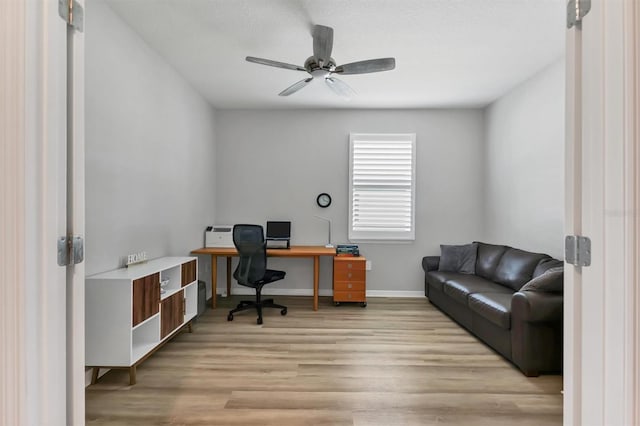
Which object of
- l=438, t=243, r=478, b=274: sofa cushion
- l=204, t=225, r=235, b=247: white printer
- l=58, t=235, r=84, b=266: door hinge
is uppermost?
l=58, t=235, r=84, b=266: door hinge

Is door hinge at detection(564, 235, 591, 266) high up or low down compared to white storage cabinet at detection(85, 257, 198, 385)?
up

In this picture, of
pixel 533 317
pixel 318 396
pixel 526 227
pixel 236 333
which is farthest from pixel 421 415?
pixel 526 227

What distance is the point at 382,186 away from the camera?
4.98 meters

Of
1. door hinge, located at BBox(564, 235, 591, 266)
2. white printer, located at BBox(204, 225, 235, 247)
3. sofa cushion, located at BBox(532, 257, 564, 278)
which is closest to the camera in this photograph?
door hinge, located at BBox(564, 235, 591, 266)

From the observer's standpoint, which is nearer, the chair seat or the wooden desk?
the chair seat

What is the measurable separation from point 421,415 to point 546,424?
0.71m

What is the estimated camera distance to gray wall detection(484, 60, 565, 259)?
11.0 feet

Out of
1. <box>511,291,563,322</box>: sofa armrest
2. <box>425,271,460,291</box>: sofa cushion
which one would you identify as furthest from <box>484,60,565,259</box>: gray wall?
Answer: <box>511,291,563,322</box>: sofa armrest

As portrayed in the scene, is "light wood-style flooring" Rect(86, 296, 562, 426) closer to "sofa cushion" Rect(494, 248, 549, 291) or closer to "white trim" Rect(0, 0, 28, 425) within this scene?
"sofa cushion" Rect(494, 248, 549, 291)

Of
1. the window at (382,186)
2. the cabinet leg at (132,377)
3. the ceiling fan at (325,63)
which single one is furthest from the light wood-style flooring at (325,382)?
the ceiling fan at (325,63)

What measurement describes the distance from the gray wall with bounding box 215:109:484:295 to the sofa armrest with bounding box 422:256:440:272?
0.92ft

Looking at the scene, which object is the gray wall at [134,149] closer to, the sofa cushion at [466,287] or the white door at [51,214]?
the white door at [51,214]

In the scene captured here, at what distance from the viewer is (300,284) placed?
5.00 meters

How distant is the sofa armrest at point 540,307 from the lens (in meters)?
2.50
